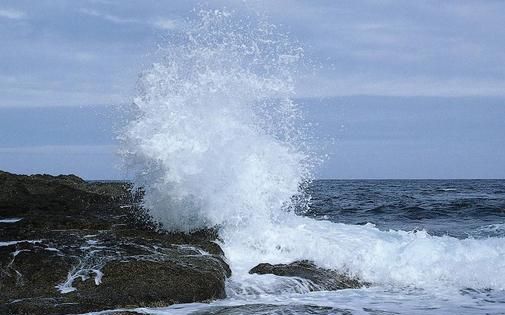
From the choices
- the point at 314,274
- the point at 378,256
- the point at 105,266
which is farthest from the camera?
the point at 378,256

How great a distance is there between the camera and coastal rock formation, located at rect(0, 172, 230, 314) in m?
6.59

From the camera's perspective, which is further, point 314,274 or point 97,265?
point 314,274

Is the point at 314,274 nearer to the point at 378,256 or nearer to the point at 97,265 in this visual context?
the point at 378,256

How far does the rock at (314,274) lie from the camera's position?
27.0ft

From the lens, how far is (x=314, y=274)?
8.46 meters

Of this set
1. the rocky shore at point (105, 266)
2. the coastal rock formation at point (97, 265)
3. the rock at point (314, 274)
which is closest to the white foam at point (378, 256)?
the rock at point (314, 274)

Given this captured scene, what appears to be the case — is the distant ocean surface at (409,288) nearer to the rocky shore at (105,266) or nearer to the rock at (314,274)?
the rock at (314,274)

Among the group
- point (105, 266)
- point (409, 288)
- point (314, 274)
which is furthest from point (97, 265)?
point (409, 288)

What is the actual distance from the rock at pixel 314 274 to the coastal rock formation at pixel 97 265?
63 cm

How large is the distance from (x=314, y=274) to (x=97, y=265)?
2.96 metres

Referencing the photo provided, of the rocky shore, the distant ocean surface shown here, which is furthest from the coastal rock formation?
the distant ocean surface

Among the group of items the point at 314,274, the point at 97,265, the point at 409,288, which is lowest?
the point at 409,288

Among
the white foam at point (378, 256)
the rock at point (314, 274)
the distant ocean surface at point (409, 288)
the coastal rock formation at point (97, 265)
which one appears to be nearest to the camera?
the coastal rock formation at point (97, 265)

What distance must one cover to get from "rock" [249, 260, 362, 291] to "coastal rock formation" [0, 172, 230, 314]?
2.07 ft
